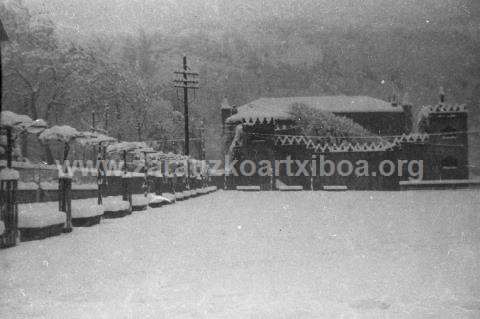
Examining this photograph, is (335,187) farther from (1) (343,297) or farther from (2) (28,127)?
(1) (343,297)

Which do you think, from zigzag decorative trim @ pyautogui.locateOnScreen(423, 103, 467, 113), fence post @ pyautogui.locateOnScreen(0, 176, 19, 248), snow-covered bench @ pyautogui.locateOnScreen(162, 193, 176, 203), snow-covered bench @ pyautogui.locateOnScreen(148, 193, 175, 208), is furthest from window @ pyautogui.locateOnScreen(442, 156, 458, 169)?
fence post @ pyautogui.locateOnScreen(0, 176, 19, 248)

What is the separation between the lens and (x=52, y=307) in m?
4.93

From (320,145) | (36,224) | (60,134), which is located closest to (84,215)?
(60,134)

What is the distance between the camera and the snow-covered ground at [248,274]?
482 centimetres

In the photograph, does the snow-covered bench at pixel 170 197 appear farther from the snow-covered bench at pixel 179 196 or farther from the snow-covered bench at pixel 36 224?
the snow-covered bench at pixel 36 224

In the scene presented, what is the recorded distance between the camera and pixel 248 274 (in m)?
6.55

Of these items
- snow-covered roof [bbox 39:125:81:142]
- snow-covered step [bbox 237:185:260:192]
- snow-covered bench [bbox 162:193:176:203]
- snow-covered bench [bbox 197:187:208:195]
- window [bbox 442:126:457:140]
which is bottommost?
snow-covered step [bbox 237:185:260:192]

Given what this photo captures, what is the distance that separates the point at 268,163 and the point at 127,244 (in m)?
40.2

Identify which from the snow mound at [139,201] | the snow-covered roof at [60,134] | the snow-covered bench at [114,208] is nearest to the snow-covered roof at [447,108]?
the snow mound at [139,201]

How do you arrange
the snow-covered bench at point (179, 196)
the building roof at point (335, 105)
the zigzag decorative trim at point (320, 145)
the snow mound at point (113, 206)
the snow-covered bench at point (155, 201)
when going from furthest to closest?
the building roof at point (335, 105), the zigzag decorative trim at point (320, 145), the snow-covered bench at point (179, 196), the snow-covered bench at point (155, 201), the snow mound at point (113, 206)

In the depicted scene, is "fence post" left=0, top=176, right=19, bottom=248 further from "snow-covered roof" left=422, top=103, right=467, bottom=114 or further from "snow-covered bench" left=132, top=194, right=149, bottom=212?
"snow-covered roof" left=422, top=103, right=467, bottom=114

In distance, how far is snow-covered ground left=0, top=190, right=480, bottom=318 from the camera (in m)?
4.82

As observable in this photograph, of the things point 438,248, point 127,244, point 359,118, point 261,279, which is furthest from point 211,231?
point 359,118

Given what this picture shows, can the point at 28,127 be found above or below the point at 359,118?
below
